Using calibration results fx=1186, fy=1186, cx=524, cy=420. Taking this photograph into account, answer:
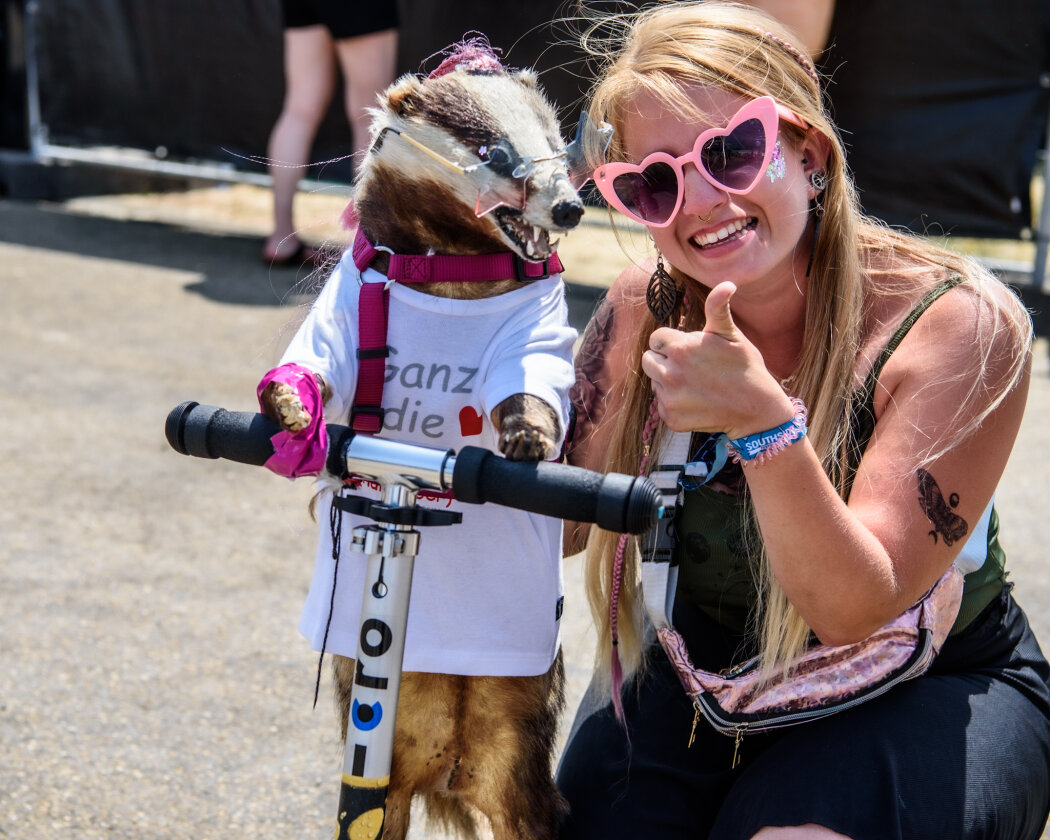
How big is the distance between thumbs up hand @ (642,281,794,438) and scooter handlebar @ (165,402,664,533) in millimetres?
205

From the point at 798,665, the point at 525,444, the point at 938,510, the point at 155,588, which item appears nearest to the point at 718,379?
the point at 525,444

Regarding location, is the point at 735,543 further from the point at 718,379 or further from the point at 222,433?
the point at 222,433

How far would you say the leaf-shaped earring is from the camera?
1.88 meters

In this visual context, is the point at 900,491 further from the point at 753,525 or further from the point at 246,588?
the point at 246,588

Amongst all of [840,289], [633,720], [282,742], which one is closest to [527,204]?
[840,289]

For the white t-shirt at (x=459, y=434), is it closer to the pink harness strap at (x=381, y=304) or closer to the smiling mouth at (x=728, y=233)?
the pink harness strap at (x=381, y=304)

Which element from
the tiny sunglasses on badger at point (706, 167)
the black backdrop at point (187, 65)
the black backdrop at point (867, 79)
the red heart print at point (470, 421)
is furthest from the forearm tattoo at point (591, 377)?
the black backdrop at point (187, 65)

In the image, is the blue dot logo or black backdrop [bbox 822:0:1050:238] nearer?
the blue dot logo

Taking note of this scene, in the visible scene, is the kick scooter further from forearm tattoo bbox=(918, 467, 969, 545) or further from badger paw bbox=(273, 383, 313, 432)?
forearm tattoo bbox=(918, 467, 969, 545)

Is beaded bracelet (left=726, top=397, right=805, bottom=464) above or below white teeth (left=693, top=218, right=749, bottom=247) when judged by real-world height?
below

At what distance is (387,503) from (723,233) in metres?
0.68

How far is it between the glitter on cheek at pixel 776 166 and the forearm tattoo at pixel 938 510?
1.51 ft

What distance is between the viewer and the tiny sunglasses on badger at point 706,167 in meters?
1.63

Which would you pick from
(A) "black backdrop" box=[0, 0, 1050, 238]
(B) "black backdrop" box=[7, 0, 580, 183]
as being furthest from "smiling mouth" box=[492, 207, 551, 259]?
(B) "black backdrop" box=[7, 0, 580, 183]
